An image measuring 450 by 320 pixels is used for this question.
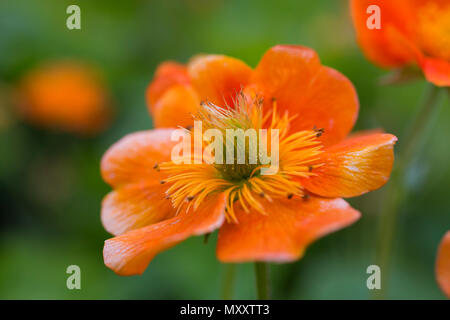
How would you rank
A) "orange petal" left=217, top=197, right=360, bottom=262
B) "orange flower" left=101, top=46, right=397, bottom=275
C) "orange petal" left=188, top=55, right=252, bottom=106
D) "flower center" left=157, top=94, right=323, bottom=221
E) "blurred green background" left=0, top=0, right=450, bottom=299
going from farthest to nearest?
"blurred green background" left=0, top=0, right=450, bottom=299 → "orange petal" left=188, top=55, right=252, bottom=106 → "flower center" left=157, top=94, right=323, bottom=221 → "orange flower" left=101, top=46, right=397, bottom=275 → "orange petal" left=217, top=197, right=360, bottom=262

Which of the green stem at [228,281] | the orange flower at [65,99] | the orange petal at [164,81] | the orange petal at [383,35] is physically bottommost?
the green stem at [228,281]

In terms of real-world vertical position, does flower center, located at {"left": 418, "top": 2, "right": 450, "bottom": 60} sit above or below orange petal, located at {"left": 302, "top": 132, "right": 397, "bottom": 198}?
above

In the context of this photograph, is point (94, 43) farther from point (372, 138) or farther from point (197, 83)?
point (372, 138)

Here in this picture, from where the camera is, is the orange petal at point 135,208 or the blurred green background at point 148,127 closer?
the orange petal at point 135,208

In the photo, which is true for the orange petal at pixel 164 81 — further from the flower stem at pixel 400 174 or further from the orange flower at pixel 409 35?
the flower stem at pixel 400 174

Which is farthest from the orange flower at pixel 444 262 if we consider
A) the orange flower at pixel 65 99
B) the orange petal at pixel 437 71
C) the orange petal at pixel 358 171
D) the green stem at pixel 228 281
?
the orange flower at pixel 65 99

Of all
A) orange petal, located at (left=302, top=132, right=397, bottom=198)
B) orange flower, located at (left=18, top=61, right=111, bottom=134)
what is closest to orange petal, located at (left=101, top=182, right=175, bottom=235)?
A: orange petal, located at (left=302, top=132, right=397, bottom=198)

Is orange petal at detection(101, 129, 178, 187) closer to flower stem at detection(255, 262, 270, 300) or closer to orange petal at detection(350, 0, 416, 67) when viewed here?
flower stem at detection(255, 262, 270, 300)
